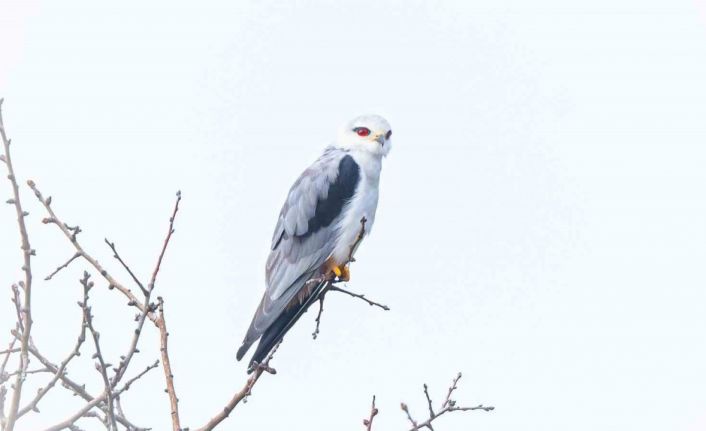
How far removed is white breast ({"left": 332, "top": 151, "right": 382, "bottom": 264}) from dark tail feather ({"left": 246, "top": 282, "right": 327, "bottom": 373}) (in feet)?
1.08

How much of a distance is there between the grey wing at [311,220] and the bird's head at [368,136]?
1.02ft

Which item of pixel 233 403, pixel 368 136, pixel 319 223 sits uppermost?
pixel 368 136

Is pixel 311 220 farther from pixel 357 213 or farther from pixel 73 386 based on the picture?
pixel 73 386

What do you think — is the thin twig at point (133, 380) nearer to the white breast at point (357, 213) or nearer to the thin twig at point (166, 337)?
the thin twig at point (166, 337)

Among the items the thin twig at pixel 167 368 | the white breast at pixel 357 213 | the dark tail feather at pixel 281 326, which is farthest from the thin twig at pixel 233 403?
the white breast at pixel 357 213

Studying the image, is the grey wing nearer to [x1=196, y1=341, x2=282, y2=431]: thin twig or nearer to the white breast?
the white breast

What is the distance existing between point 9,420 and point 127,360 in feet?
1.78

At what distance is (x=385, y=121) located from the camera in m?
6.86

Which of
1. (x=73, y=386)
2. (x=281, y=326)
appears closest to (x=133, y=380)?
(x=73, y=386)

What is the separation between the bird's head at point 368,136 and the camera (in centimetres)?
670

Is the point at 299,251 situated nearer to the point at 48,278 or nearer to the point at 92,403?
the point at 48,278

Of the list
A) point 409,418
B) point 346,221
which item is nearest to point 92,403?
point 409,418

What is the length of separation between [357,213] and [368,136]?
2.34 ft

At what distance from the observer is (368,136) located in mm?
6754
